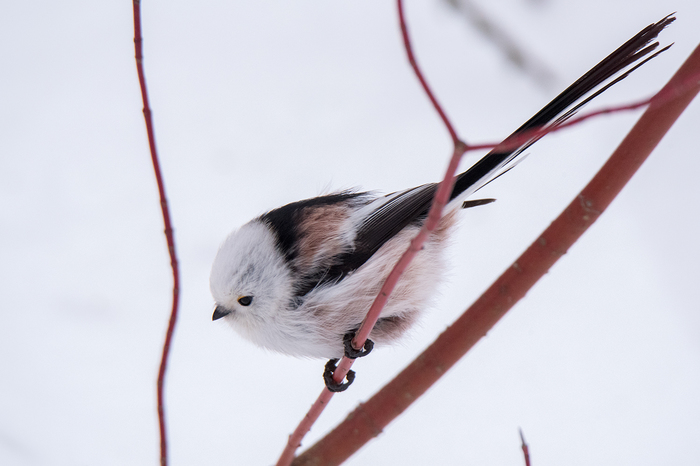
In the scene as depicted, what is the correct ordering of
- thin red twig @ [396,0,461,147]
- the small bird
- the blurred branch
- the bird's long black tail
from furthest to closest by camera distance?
1. the blurred branch
2. the small bird
3. the bird's long black tail
4. thin red twig @ [396,0,461,147]

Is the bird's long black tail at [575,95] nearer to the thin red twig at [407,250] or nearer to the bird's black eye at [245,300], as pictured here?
the thin red twig at [407,250]

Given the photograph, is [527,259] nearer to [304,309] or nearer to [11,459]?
[304,309]

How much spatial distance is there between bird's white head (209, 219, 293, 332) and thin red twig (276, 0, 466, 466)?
217 mm

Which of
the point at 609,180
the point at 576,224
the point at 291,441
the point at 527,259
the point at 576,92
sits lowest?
the point at 291,441

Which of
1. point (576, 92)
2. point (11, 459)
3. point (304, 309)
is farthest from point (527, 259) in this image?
point (11, 459)

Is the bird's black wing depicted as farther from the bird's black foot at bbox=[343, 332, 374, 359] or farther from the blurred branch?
the blurred branch

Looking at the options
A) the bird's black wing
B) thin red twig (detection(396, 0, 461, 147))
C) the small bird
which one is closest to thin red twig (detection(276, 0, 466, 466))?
thin red twig (detection(396, 0, 461, 147))

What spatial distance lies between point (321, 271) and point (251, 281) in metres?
0.15

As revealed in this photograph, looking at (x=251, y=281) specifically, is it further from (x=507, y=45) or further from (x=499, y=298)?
(x=507, y=45)

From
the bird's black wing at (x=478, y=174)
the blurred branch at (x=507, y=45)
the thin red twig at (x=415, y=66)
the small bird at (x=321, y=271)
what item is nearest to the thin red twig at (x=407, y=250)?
the thin red twig at (x=415, y=66)

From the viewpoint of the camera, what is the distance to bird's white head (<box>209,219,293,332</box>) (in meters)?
1.14

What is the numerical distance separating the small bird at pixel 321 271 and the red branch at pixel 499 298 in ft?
0.47

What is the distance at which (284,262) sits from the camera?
3.87 feet

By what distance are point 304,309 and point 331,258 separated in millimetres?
126
